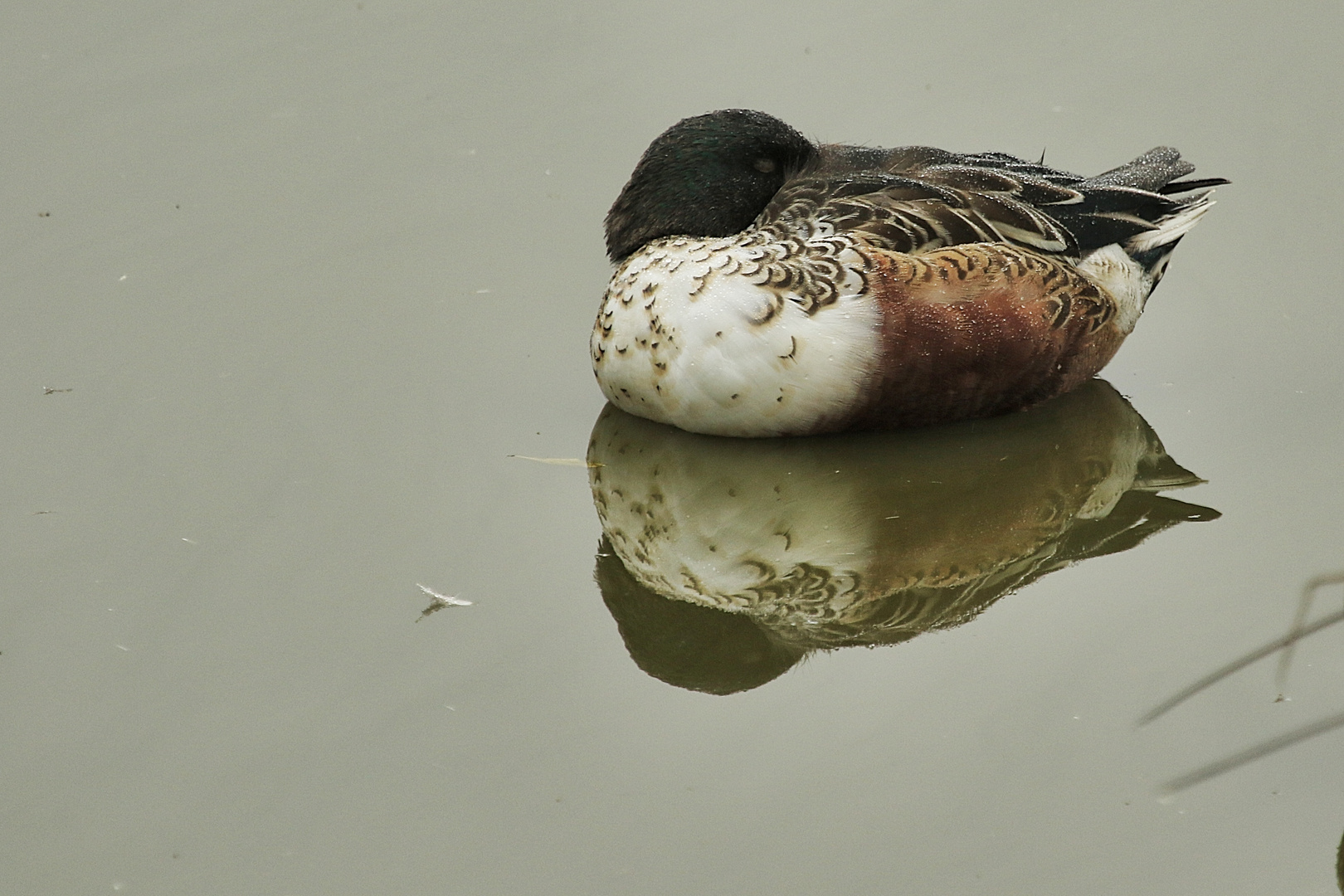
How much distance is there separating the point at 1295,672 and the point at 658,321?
7.79 ft

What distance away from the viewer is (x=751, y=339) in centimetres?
539

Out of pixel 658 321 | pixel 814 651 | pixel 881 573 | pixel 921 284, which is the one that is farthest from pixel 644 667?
pixel 921 284

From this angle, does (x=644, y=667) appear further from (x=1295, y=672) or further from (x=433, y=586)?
(x=1295, y=672)

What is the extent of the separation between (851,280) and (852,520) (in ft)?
2.87

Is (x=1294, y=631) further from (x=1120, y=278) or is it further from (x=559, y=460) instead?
(x=559, y=460)

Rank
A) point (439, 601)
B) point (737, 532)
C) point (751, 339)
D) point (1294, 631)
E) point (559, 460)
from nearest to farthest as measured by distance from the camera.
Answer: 1. point (1294, 631)
2. point (439, 601)
3. point (737, 532)
4. point (751, 339)
5. point (559, 460)

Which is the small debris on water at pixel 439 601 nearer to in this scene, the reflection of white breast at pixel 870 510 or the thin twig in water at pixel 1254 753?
the reflection of white breast at pixel 870 510

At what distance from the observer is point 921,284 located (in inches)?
217

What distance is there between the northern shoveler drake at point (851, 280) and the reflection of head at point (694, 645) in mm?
975

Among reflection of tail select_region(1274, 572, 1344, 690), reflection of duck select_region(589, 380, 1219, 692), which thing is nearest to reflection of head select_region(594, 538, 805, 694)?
reflection of duck select_region(589, 380, 1219, 692)

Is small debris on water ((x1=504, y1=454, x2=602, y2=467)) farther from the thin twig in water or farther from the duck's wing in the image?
the thin twig in water

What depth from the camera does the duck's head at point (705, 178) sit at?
5922mm

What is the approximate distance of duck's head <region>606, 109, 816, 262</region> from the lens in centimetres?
592

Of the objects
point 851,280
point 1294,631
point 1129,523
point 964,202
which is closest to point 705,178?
point 851,280
